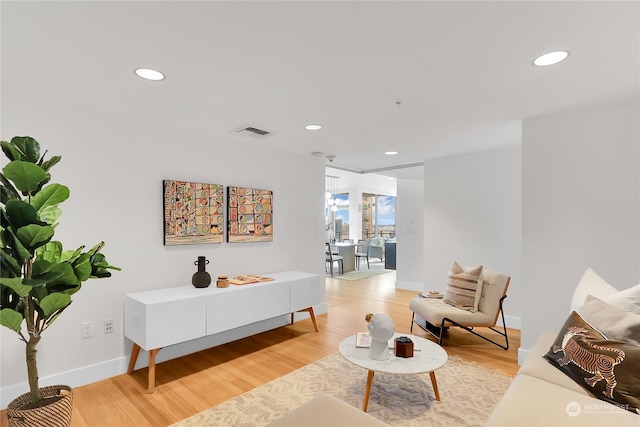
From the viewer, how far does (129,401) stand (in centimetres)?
239

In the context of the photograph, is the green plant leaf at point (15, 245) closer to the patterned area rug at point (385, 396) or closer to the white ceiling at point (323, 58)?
the white ceiling at point (323, 58)

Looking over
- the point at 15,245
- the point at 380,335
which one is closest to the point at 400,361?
the point at 380,335

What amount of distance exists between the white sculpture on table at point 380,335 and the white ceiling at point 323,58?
5.31 ft

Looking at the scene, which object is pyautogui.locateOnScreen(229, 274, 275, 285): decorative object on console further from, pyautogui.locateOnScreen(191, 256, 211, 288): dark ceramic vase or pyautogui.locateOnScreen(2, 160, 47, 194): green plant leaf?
pyautogui.locateOnScreen(2, 160, 47, 194): green plant leaf

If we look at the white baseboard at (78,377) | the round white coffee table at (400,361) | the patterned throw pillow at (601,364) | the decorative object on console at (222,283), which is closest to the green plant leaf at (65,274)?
the white baseboard at (78,377)

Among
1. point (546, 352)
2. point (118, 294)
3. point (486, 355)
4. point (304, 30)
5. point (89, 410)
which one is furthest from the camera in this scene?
point (486, 355)

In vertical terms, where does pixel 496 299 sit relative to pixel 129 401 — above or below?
above

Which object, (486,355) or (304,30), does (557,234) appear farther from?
(304,30)

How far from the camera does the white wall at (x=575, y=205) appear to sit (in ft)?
8.39

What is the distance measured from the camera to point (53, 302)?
5.01 feet

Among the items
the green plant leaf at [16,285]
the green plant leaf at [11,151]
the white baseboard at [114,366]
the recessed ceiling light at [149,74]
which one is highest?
the recessed ceiling light at [149,74]

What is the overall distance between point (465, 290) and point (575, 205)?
1.34 meters

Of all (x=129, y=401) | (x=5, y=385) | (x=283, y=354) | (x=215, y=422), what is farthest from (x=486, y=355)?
(x=5, y=385)

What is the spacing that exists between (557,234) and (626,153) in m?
0.79
